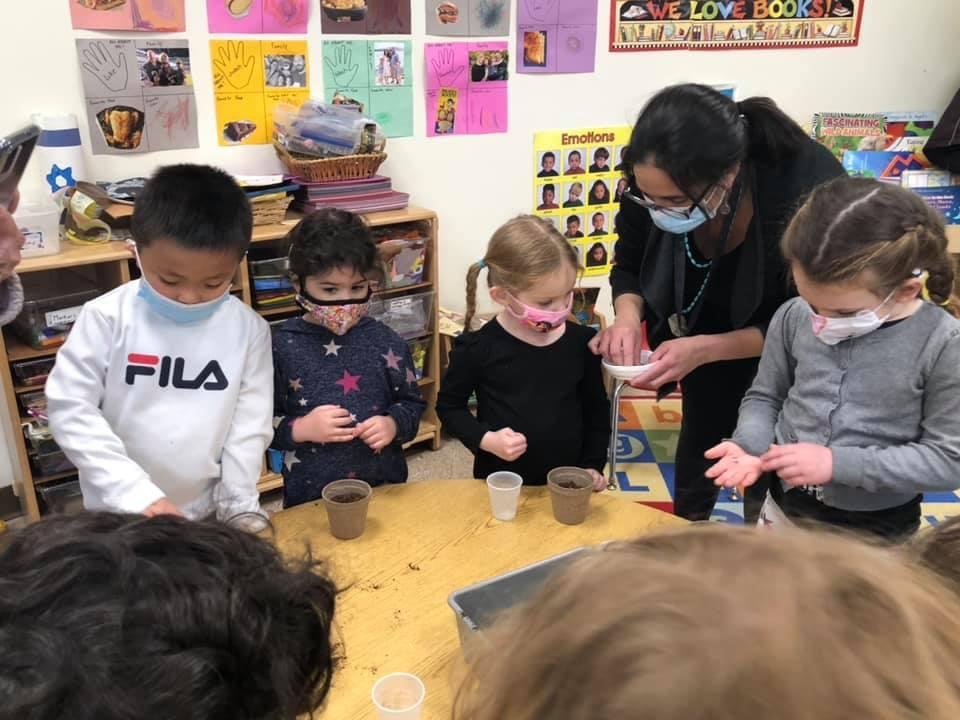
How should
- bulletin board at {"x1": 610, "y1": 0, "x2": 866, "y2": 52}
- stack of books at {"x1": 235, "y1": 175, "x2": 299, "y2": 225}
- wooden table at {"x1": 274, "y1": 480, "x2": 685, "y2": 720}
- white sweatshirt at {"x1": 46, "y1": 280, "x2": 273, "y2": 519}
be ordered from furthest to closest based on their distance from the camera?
bulletin board at {"x1": 610, "y1": 0, "x2": 866, "y2": 52}, stack of books at {"x1": 235, "y1": 175, "x2": 299, "y2": 225}, white sweatshirt at {"x1": 46, "y1": 280, "x2": 273, "y2": 519}, wooden table at {"x1": 274, "y1": 480, "x2": 685, "y2": 720}

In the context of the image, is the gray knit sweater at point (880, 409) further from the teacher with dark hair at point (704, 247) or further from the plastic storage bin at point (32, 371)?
the plastic storage bin at point (32, 371)

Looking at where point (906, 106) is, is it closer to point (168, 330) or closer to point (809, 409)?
point (809, 409)

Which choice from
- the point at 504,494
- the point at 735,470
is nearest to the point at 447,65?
the point at 504,494

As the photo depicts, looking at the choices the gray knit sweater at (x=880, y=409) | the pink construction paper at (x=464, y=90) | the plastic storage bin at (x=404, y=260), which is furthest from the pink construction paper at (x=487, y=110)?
the gray knit sweater at (x=880, y=409)

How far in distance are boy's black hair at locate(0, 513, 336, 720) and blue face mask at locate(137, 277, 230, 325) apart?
0.90 meters

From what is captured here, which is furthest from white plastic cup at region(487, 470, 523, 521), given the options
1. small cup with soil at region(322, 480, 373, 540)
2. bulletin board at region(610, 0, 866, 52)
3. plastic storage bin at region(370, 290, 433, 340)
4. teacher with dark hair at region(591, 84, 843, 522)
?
bulletin board at region(610, 0, 866, 52)

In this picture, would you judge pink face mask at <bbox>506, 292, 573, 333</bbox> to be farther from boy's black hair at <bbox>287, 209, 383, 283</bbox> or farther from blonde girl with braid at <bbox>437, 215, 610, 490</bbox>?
boy's black hair at <bbox>287, 209, 383, 283</bbox>

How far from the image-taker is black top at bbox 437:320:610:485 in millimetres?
1813

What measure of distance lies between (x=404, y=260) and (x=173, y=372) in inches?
61.5

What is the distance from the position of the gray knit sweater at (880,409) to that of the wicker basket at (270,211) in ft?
5.66

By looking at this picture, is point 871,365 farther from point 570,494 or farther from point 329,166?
point 329,166

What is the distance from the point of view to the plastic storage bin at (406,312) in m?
3.05

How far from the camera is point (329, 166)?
9.17 ft

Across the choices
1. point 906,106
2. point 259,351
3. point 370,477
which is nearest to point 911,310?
point 370,477
